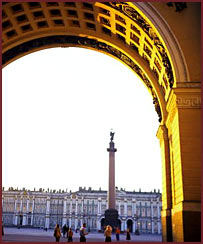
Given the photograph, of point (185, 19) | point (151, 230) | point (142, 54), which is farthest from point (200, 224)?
point (151, 230)

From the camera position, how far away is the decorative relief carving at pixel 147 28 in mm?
15336

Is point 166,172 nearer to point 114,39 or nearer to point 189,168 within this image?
point 189,168

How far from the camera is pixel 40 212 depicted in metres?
112

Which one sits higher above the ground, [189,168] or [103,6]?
[103,6]

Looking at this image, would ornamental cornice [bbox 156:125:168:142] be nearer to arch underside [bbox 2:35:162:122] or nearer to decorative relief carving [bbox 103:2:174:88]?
arch underside [bbox 2:35:162:122]

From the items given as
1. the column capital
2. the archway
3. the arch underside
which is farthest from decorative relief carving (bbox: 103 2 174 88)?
the arch underside

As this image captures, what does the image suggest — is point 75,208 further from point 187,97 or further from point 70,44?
point 187,97

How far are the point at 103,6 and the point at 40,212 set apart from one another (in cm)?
10460

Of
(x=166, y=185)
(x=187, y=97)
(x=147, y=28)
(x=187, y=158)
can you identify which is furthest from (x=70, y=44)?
(x=187, y=158)

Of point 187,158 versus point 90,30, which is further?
point 90,30

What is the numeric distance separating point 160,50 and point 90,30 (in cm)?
582

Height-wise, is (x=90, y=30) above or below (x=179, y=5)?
above

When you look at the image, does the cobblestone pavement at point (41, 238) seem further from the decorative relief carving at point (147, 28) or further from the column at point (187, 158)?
the decorative relief carving at point (147, 28)

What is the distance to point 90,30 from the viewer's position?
65.4ft
